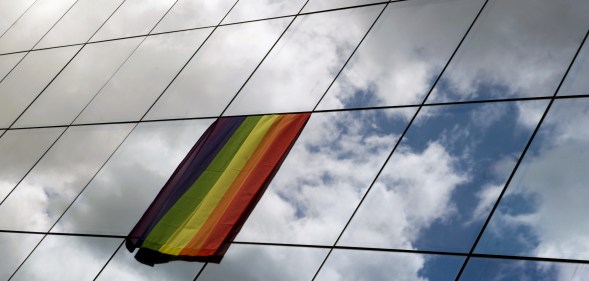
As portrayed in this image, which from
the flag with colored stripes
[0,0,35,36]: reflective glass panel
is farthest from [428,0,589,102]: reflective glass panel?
[0,0,35,36]: reflective glass panel

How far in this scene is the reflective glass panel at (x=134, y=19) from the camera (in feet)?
67.7

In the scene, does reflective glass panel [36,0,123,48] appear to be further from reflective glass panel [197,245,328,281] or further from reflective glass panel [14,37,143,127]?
reflective glass panel [197,245,328,281]

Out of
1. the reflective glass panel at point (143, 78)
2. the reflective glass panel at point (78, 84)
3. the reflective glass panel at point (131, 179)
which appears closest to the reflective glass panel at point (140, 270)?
the reflective glass panel at point (131, 179)

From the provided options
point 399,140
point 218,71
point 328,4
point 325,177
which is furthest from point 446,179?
point 218,71

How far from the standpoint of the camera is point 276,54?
1700 cm

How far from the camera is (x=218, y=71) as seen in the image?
17.6m

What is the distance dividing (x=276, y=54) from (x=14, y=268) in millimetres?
6523

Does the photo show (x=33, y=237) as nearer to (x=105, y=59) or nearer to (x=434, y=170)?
(x=105, y=59)

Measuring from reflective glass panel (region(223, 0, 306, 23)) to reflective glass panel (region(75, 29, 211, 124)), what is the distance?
29.1 inches

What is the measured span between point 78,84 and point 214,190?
22.6 feet

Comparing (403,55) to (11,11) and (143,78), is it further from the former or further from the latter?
(11,11)

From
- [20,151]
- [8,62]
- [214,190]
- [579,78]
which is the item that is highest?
[8,62]

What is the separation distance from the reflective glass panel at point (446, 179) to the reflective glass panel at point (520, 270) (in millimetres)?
417

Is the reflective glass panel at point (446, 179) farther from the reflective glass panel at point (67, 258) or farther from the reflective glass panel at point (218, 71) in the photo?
the reflective glass panel at point (67, 258)
